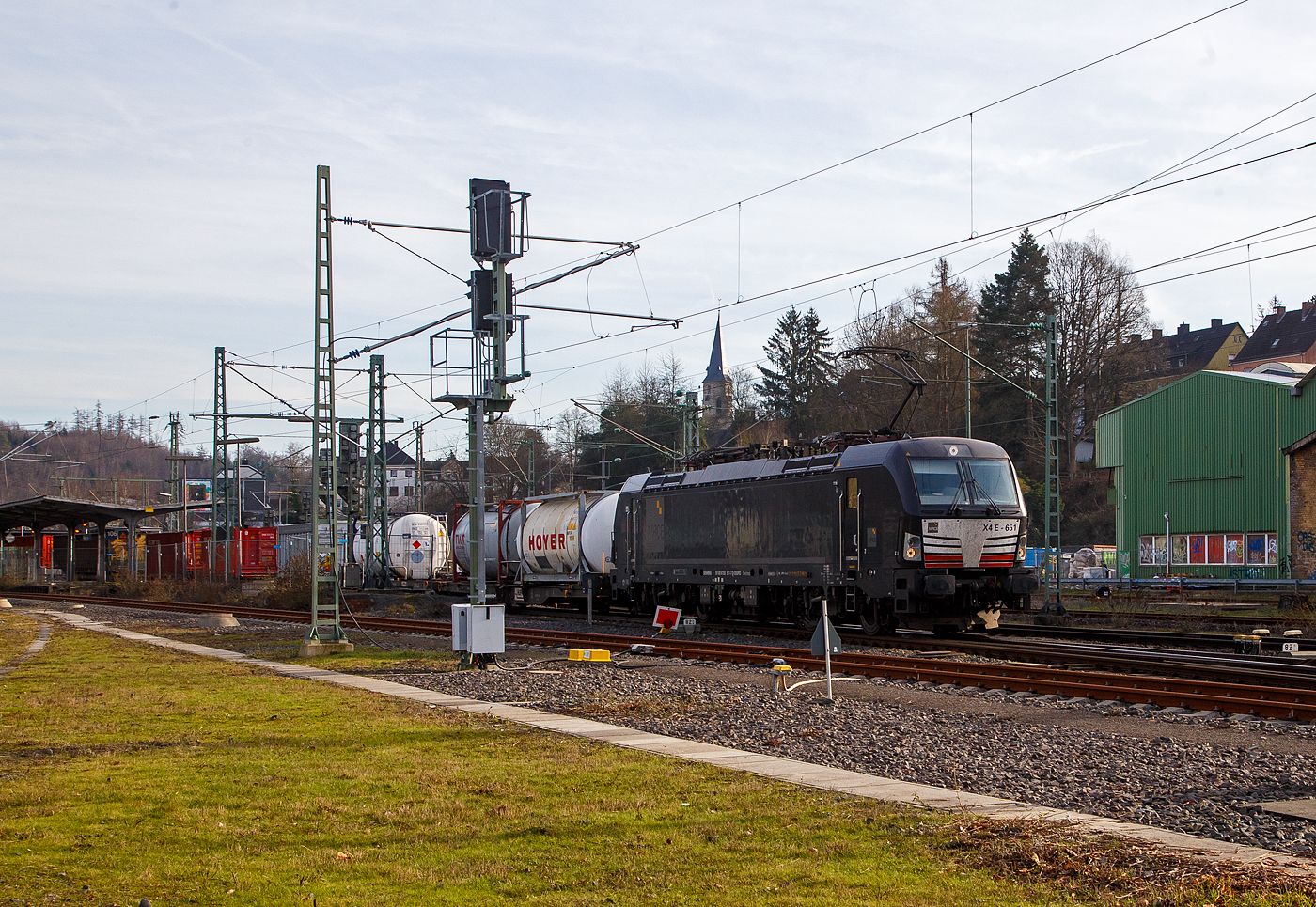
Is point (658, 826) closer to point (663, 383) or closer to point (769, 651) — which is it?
point (769, 651)

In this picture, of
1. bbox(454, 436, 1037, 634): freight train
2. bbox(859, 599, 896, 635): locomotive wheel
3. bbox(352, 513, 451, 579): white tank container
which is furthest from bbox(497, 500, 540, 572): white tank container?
bbox(859, 599, 896, 635): locomotive wheel

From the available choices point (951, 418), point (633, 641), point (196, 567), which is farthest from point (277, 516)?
point (633, 641)

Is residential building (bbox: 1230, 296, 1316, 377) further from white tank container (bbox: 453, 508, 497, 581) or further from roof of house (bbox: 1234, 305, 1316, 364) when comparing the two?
white tank container (bbox: 453, 508, 497, 581)

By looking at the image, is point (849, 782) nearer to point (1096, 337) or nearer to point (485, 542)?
point (485, 542)

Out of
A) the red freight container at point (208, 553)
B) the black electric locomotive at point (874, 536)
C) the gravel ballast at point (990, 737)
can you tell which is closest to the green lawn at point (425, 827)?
the gravel ballast at point (990, 737)

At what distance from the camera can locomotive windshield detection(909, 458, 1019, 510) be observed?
850 inches

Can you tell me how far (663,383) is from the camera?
8756cm

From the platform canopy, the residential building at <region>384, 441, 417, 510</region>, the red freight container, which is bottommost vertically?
the red freight container

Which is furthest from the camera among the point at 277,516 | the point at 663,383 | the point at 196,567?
the point at 277,516

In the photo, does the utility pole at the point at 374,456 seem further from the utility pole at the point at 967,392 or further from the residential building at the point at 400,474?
the residential building at the point at 400,474

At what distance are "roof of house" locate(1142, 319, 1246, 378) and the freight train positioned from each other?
77.2 metres

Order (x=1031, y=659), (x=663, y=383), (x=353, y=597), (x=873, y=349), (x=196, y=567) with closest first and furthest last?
(x=1031, y=659), (x=873, y=349), (x=353, y=597), (x=196, y=567), (x=663, y=383)

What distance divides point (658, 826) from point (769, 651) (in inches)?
490

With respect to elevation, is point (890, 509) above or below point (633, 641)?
above
